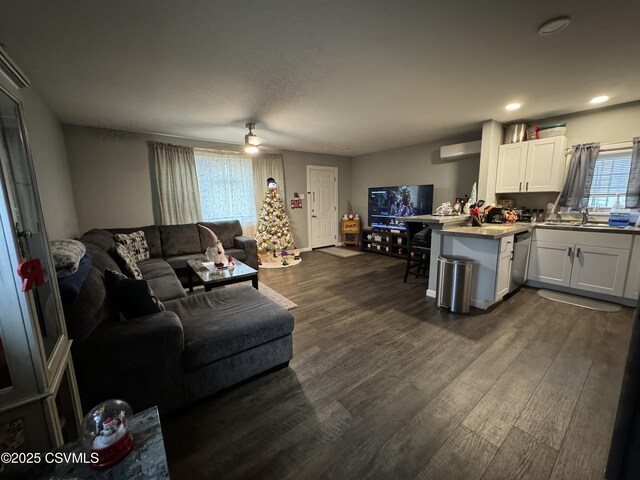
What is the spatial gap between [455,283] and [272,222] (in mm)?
3518

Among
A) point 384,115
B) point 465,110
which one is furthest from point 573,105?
point 384,115

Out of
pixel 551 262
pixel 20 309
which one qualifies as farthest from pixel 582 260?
pixel 20 309

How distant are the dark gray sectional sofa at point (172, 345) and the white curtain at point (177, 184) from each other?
230 centimetres

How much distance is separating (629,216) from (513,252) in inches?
53.2

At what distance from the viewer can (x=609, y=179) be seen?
3246 mm


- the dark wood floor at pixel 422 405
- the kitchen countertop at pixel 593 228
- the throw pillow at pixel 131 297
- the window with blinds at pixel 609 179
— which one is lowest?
the dark wood floor at pixel 422 405

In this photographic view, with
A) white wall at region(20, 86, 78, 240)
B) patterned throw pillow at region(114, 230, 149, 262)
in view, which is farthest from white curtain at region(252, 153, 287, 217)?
white wall at region(20, 86, 78, 240)

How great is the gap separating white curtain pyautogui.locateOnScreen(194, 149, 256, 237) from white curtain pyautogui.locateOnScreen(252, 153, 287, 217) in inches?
4.0

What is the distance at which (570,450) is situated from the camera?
1327 millimetres

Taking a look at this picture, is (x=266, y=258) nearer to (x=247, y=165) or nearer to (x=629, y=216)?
(x=247, y=165)

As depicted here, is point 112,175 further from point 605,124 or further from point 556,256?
point 605,124

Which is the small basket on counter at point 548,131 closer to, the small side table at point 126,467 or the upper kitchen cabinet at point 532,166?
the upper kitchen cabinet at point 532,166

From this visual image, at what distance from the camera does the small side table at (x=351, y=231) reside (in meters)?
6.41

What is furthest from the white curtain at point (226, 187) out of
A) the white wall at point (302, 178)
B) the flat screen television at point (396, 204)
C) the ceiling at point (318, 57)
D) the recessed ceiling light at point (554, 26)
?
the recessed ceiling light at point (554, 26)
